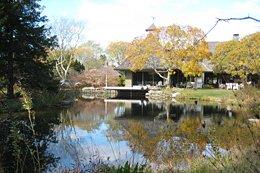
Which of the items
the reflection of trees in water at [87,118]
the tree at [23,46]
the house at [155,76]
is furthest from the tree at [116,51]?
the tree at [23,46]

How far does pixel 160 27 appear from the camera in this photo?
1788 inches

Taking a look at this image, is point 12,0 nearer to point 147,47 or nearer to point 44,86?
point 44,86

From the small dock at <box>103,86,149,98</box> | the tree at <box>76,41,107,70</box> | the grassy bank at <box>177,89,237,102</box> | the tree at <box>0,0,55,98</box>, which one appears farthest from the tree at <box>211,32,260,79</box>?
the tree at <box>76,41,107,70</box>

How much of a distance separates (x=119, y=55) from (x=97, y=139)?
72060mm

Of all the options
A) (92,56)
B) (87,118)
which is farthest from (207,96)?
(92,56)

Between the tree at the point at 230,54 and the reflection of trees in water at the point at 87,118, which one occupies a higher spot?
the tree at the point at 230,54

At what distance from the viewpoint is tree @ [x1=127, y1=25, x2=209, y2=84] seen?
143 ft

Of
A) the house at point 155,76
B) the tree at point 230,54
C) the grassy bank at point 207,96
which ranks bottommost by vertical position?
the grassy bank at point 207,96

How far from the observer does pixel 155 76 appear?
55.1 m

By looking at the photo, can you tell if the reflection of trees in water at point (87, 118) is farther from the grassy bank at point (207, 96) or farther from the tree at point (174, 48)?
the tree at point (174, 48)

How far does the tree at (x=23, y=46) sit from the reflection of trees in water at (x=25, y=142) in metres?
2.66

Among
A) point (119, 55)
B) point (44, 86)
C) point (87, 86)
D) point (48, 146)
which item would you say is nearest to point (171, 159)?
point (48, 146)

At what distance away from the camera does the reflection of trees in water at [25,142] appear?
236 inches

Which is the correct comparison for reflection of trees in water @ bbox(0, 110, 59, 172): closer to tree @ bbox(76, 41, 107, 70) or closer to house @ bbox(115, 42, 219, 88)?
house @ bbox(115, 42, 219, 88)
